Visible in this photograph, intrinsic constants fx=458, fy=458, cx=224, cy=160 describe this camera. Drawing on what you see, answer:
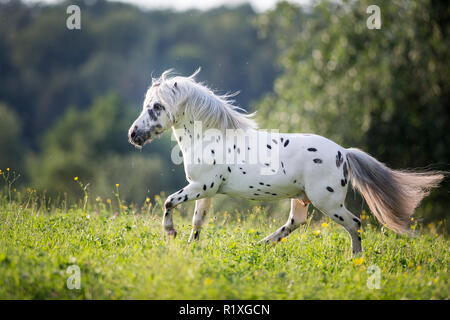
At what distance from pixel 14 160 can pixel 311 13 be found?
3041 cm

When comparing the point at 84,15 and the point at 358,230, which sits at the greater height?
the point at 84,15

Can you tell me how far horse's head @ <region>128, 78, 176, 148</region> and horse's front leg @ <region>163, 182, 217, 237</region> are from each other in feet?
2.87

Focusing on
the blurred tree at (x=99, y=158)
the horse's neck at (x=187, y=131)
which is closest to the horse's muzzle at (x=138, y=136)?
the horse's neck at (x=187, y=131)

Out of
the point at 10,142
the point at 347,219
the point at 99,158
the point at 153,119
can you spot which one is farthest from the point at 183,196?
the point at 10,142

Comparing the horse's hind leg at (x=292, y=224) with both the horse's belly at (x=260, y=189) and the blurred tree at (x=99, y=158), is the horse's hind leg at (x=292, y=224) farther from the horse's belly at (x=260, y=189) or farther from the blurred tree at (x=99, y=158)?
the blurred tree at (x=99, y=158)

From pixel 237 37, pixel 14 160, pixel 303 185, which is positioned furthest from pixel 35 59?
pixel 303 185

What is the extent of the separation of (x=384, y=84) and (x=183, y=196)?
365 inches

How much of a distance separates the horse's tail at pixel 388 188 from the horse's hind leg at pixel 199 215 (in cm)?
205

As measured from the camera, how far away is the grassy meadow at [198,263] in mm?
4461

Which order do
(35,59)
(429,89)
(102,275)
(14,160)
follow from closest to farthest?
1. (102,275)
2. (429,89)
3. (14,160)
4. (35,59)

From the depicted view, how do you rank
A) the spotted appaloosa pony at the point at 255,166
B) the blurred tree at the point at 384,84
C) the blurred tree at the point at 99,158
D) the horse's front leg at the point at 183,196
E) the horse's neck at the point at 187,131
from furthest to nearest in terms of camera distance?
the blurred tree at the point at 99,158 → the blurred tree at the point at 384,84 → the horse's neck at the point at 187,131 → the spotted appaloosa pony at the point at 255,166 → the horse's front leg at the point at 183,196

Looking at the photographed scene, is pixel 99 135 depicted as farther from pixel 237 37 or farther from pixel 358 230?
pixel 358 230

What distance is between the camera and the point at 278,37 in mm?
18047
